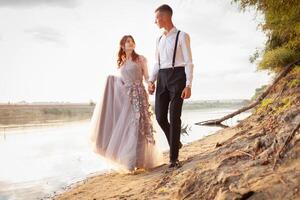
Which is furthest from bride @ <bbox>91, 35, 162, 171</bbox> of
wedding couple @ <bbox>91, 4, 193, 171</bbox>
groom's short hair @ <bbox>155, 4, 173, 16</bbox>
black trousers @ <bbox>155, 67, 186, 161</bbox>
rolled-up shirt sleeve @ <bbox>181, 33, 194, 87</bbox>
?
rolled-up shirt sleeve @ <bbox>181, 33, 194, 87</bbox>

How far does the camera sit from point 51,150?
14.4 metres

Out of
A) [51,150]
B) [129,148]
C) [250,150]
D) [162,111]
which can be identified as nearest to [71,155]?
[51,150]

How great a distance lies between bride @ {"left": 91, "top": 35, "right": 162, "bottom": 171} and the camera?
7602 millimetres

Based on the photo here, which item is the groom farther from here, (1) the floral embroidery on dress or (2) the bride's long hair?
(2) the bride's long hair

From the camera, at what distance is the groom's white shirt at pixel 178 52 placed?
21.4ft

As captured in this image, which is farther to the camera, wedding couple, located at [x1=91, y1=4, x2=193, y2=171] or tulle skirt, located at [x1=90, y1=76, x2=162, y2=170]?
tulle skirt, located at [x1=90, y1=76, x2=162, y2=170]

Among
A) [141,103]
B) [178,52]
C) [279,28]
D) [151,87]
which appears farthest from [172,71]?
[279,28]

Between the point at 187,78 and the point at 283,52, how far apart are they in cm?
775

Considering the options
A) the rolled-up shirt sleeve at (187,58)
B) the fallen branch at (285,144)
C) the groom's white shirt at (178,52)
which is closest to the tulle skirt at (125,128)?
the groom's white shirt at (178,52)

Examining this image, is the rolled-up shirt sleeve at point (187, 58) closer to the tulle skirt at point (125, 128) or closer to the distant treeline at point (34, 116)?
the tulle skirt at point (125, 128)

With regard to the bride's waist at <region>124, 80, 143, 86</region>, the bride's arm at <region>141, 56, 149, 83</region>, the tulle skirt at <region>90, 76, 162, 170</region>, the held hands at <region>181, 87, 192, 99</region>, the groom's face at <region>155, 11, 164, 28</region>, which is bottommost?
the tulle skirt at <region>90, 76, 162, 170</region>

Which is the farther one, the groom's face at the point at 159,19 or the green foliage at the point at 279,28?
the green foliage at the point at 279,28

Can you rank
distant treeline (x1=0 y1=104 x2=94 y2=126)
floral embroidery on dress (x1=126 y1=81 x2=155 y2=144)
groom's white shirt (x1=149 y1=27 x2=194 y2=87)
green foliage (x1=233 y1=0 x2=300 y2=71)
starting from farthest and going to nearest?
distant treeline (x1=0 y1=104 x2=94 y2=126), green foliage (x1=233 y1=0 x2=300 y2=71), floral embroidery on dress (x1=126 y1=81 x2=155 y2=144), groom's white shirt (x1=149 y1=27 x2=194 y2=87)

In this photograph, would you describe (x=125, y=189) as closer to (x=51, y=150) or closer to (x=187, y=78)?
(x=187, y=78)
